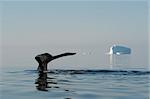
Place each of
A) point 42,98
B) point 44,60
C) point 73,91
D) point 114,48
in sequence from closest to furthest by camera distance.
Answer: point 42,98, point 73,91, point 44,60, point 114,48

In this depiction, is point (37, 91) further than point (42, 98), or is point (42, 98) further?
point (37, 91)

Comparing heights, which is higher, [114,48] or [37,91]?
[114,48]

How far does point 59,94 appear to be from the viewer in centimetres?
1430

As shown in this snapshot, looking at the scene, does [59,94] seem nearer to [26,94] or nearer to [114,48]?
[26,94]

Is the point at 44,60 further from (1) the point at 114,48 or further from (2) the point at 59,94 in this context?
(1) the point at 114,48

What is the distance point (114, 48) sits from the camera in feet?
311

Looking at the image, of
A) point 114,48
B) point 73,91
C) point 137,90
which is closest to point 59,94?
point 73,91

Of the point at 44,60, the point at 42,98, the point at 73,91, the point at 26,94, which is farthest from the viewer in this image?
the point at 44,60

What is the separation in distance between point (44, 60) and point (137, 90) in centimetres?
1238

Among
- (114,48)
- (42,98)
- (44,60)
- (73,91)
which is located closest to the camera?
(42,98)

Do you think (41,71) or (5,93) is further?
(41,71)

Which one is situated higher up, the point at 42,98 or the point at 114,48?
the point at 114,48

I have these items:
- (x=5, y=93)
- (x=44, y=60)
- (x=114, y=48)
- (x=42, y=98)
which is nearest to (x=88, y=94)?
(x=42, y=98)

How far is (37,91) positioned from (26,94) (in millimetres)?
869
